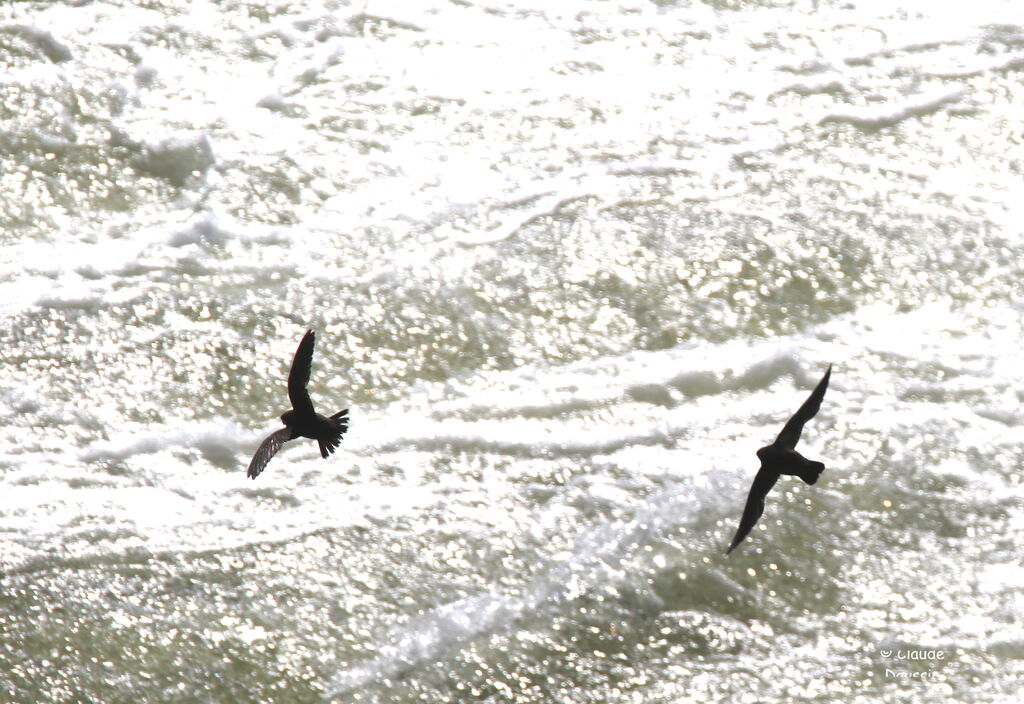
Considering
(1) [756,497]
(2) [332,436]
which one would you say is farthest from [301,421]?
(1) [756,497]

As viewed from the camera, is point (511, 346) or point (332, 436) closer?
point (332, 436)

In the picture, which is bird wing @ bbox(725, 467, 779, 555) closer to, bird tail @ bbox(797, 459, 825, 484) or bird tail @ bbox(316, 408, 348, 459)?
bird tail @ bbox(797, 459, 825, 484)

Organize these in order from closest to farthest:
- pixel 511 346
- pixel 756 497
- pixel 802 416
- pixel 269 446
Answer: pixel 802 416 → pixel 269 446 → pixel 756 497 → pixel 511 346

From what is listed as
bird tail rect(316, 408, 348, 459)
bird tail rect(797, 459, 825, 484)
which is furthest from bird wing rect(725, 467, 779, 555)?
bird tail rect(316, 408, 348, 459)

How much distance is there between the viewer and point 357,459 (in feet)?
16.8

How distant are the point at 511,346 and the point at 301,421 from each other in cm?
253

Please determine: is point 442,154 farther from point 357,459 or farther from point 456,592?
point 456,592

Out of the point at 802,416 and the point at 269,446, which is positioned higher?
the point at 802,416

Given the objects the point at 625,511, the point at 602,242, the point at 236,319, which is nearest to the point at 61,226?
the point at 236,319

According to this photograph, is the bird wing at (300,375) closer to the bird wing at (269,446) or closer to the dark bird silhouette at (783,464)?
the bird wing at (269,446)

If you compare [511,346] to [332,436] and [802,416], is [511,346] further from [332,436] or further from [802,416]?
[802,416]

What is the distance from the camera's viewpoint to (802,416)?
305cm

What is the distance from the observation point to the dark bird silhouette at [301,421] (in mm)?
3088

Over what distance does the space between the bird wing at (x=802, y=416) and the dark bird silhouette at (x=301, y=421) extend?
1097 millimetres
